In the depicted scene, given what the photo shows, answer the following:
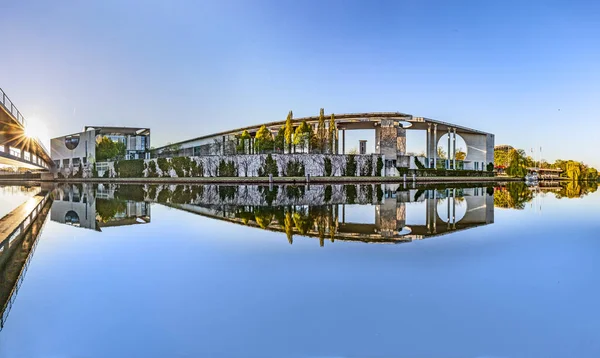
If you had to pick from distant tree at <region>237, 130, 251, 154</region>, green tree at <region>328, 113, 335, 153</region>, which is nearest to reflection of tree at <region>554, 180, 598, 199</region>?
green tree at <region>328, 113, 335, 153</region>

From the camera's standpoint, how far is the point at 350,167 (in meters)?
40.5

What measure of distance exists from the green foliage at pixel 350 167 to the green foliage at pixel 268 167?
709 cm

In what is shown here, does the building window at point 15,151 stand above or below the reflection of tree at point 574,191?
above

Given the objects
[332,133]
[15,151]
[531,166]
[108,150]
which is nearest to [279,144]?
[332,133]

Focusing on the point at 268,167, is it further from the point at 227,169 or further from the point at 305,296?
the point at 305,296

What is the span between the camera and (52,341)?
301 cm

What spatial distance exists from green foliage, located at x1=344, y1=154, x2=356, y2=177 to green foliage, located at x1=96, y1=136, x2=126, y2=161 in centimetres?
3166

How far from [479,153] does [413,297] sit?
62359mm

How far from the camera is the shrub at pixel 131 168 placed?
4478cm

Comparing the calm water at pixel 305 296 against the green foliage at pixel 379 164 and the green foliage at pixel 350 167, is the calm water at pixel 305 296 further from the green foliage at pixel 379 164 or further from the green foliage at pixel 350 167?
the green foliage at pixel 379 164

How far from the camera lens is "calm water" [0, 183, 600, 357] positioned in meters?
2.90

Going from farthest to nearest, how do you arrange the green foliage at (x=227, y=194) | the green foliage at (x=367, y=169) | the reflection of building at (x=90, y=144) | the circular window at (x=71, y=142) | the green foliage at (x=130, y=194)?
the circular window at (x=71, y=142) < the reflection of building at (x=90, y=144) < the green foliage at (x=367, y=169) < the green foliage at (x=130, y=194) < the green foliage at (x=227, y=194)

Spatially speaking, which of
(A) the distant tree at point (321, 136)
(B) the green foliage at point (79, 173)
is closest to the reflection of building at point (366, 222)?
(A) the distant tree at point (321, 136)

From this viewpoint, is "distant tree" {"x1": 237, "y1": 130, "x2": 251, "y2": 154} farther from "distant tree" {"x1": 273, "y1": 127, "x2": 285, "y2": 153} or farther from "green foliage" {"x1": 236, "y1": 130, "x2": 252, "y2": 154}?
"distant tree" {"x1": 273, "y1": 127, "x2": 285, "y2": 153}
